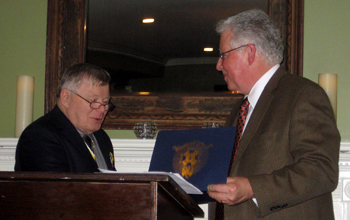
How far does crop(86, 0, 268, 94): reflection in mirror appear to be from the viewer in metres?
3.13

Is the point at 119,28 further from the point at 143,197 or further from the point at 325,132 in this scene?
the point at 143,197

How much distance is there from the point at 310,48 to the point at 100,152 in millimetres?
1825

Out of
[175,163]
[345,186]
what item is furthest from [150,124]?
[345,186]

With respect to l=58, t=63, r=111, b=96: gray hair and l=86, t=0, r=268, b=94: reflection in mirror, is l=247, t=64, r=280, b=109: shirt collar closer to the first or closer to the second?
l=58, t=63, r=111, b=96: gray hair

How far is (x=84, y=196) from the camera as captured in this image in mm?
1104

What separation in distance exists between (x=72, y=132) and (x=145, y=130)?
969 mm

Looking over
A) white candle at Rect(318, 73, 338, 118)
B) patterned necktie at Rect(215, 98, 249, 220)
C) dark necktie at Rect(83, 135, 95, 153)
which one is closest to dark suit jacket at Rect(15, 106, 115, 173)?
dark necktie at Rect(83, 135, 95, 153)

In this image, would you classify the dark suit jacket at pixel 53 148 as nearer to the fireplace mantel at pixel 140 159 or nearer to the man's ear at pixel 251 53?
the fireplace mantel at pixel 140 159

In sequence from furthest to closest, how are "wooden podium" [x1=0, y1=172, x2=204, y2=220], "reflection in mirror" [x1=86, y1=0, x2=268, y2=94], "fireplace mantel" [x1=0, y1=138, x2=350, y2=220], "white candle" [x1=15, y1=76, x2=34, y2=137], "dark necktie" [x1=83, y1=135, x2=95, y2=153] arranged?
"reflection in mirror" [x1=86, y1=0, x2=268, y2=94] < "white candle" [x1=15, y1=76, x2=34, y2=137] < "fireplace mantel" [x1=0, y1=138, x2=350, y2=220] < "dark necktie" [x1=83, y1=135, x2=95, y2=153] < "wooden podium" [x1=0, y1=172, x2=204, y2=220]

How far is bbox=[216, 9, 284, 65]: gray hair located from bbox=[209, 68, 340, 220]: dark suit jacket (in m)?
0.16

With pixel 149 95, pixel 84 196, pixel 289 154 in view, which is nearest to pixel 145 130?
pixel 149 95

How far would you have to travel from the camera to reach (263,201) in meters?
1.53

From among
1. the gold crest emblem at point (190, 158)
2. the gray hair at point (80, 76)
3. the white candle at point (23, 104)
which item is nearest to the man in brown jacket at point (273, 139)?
the gold crest emblem at point (190, 158)

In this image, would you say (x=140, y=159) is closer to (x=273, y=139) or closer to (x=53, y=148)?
(x=53, y=148)
